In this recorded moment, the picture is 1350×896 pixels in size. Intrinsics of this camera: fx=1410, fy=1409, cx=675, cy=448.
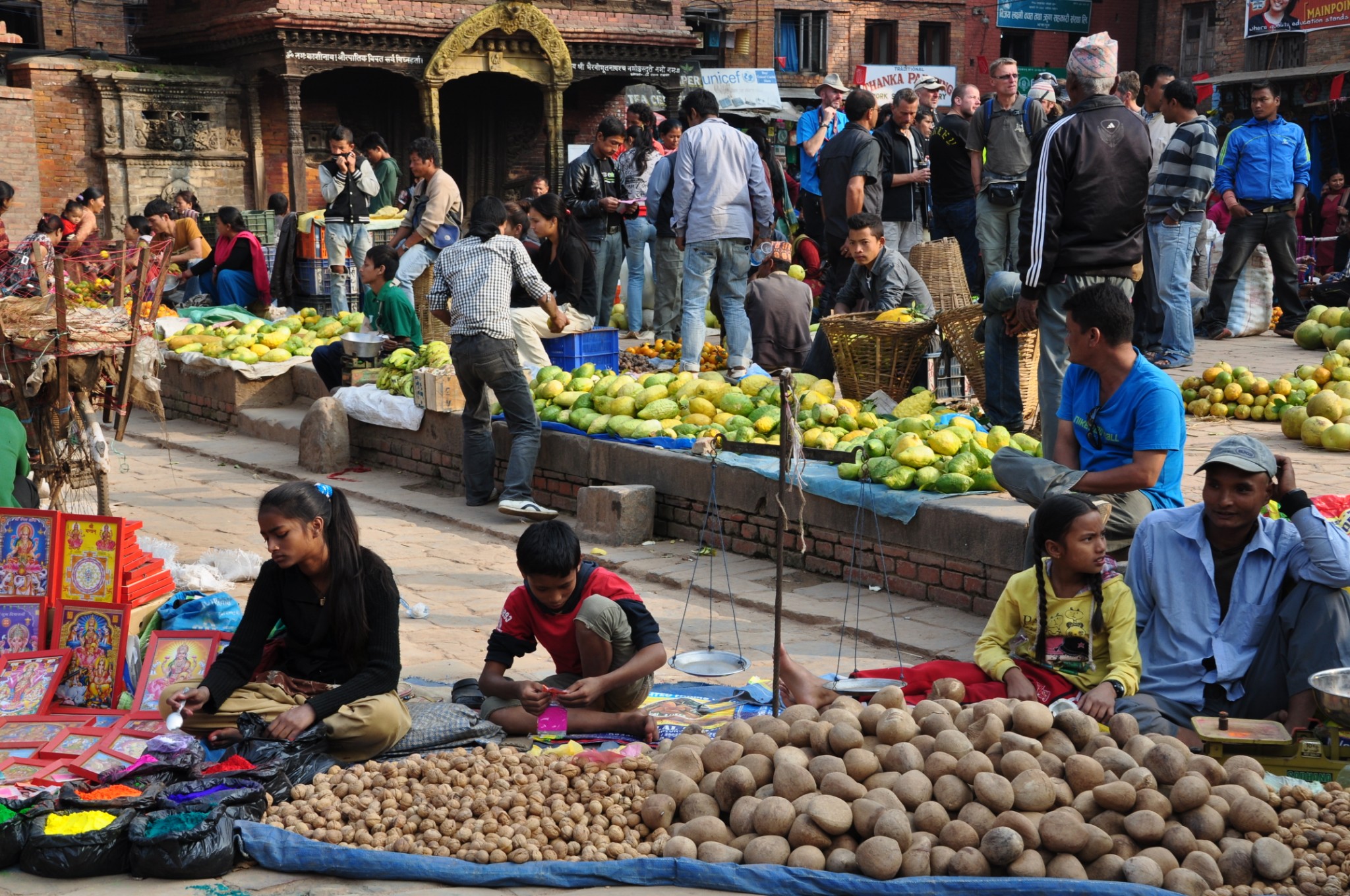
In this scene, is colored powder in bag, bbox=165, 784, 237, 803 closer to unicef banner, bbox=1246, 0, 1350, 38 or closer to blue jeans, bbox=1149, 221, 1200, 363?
blue jeans, bbox=1149, 221, 1200, 363

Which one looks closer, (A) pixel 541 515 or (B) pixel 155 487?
(A) pixel 541 515

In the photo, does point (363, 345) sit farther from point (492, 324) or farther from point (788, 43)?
point (788, 43)

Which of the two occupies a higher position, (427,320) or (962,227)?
(962,227)

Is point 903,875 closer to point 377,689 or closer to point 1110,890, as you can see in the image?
point 1110,890

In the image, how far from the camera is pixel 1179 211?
9.87 meters

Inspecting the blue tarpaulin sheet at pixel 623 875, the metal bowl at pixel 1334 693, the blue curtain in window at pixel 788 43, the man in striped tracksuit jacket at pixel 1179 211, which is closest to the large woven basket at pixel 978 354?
the man in striped tracksuit jacket at pixel 1179 211

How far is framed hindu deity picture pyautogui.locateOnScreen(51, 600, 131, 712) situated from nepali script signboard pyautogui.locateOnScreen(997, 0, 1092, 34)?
105 ft

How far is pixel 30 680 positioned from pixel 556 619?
6.36 ft

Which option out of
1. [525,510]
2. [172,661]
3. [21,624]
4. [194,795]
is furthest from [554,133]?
[194,795]

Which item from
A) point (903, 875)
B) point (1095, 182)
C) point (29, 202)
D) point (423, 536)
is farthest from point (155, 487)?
point (29, 202)

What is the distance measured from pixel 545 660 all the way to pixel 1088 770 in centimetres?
274

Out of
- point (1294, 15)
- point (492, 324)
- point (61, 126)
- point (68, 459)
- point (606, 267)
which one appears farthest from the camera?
point (1294, 15)

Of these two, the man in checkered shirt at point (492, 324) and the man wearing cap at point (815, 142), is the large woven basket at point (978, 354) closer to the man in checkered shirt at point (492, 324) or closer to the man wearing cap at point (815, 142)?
the man in checkered shirt at point (492, 324)

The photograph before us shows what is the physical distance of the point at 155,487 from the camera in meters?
9.52
